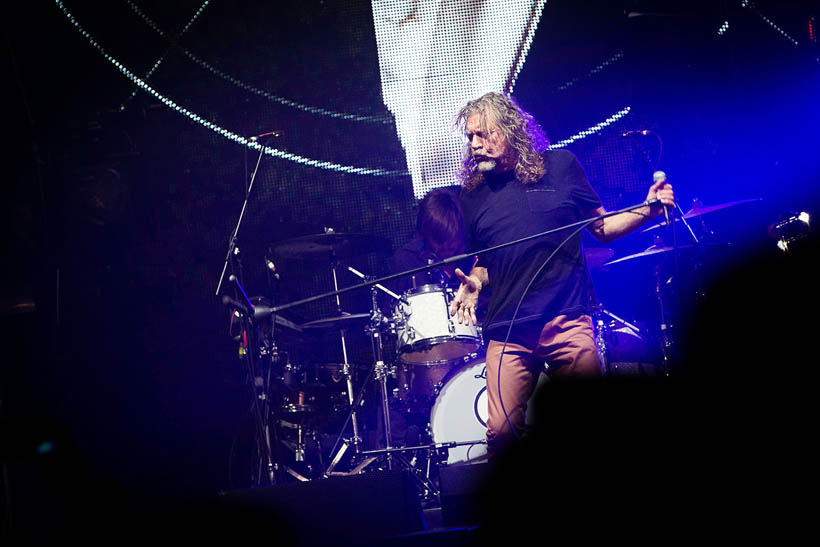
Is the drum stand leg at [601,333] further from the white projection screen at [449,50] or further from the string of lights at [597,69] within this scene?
the string of lights at [597,69]

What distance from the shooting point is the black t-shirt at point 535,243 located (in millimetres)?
3070

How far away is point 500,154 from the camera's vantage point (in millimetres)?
3377

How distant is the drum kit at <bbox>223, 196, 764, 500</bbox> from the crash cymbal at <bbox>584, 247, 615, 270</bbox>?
0.03ft

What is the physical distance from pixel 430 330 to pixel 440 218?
0.82 metres

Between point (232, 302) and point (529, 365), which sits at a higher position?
point (232, 302)

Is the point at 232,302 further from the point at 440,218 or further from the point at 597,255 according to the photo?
the point at 597,255

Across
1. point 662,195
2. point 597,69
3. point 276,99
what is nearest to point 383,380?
point 276,99

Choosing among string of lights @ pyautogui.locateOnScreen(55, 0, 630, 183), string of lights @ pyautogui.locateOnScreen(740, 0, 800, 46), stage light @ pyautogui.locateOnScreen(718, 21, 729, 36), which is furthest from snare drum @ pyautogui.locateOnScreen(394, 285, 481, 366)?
string of lights @ pyautogui.locateOnScreen(740, 0, 800, 46)

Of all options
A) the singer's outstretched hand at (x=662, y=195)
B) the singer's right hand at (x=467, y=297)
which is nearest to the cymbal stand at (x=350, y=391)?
the singer's right hand at (x=467, y=297)

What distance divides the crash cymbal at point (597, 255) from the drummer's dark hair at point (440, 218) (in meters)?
0.88

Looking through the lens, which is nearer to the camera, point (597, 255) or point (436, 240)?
point (597, 255)

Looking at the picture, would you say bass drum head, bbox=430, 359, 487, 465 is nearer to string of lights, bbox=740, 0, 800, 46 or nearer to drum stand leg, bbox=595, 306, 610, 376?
drum stand leg, bbox=595, 306, 610, 376

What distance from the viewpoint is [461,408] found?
490 centimetres

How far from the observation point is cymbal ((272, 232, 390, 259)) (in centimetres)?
501
